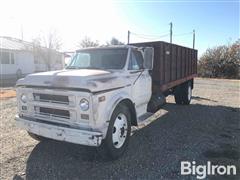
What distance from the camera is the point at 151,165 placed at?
4582 millimetres

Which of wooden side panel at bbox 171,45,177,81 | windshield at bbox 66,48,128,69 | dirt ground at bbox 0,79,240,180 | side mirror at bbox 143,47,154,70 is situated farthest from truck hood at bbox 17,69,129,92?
wooden side panel at bbox 171,45,177,81

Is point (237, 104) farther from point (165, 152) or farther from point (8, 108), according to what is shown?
point (8, 108)

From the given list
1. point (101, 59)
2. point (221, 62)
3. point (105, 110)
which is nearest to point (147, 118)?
point (101, 59)

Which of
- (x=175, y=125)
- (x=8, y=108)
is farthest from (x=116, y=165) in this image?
(x=8, y=108)

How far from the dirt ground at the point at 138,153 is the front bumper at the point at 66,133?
60 centimetres

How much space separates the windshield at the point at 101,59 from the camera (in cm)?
569

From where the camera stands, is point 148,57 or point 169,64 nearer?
point 148,57

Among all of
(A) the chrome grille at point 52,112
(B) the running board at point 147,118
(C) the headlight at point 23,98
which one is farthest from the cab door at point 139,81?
(C) the headlight at point 23,98

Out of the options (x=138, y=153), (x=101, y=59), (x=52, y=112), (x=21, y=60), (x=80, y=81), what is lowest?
(x=138, y=153)

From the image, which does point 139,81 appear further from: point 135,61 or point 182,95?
point 182,95

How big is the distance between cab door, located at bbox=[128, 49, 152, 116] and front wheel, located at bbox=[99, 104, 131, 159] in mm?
753

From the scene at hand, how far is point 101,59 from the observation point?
5859 mm

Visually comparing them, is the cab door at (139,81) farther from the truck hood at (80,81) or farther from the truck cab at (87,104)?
the truck hood at (80,81)

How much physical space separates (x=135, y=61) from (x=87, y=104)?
2269mm
